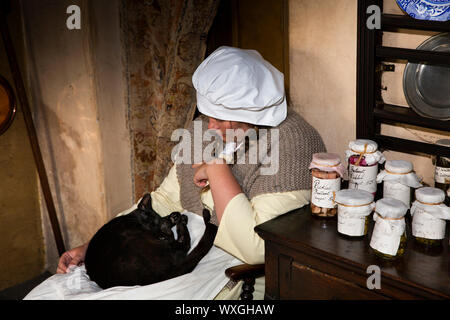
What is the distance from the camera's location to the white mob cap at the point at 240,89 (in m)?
1.97

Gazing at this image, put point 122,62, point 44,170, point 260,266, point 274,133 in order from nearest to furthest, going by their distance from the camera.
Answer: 1. point 260,266
2. point 274,133
3. point 122,62
4. point 44,170

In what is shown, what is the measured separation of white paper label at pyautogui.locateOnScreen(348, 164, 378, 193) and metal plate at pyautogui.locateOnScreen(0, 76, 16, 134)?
238cm

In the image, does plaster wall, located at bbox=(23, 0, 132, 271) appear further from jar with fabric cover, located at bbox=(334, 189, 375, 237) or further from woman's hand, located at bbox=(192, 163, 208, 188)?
jar with fabric cover, located at bbox=(334, 189, 375, 237)

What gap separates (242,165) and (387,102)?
0.70 m

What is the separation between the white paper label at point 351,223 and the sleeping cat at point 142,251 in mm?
664

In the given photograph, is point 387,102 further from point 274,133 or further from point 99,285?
point 99,285

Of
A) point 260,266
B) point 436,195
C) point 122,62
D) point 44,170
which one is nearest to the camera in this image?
point 436,195

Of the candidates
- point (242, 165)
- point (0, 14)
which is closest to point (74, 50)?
point (0, 14)

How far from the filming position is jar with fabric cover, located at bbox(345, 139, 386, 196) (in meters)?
1.85

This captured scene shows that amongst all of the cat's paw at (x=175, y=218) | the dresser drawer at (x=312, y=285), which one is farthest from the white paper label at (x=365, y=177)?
the cat's paw at (x=175, y=218)

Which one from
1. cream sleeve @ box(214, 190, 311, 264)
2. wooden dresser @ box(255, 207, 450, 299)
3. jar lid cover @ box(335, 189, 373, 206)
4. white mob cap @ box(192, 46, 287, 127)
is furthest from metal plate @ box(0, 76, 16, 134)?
jar lid cover @ box(335, 189, 373, 206)

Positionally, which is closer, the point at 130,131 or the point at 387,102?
the point at 387,102

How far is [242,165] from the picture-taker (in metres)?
2.18

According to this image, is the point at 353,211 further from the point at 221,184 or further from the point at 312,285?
the point at 221,184
